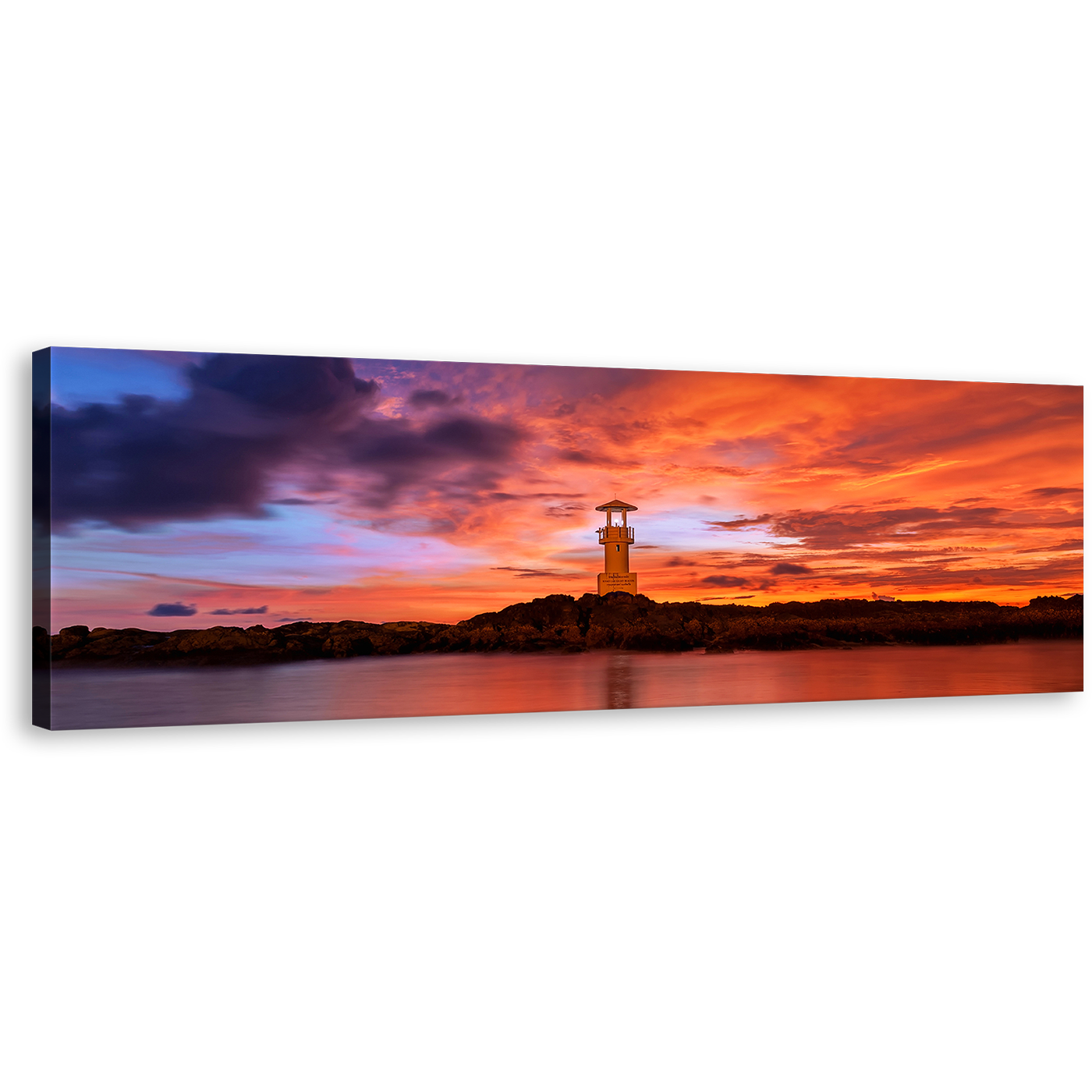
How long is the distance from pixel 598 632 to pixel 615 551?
2.56 feet

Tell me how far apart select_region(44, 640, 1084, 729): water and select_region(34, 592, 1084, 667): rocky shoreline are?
92 millimetres

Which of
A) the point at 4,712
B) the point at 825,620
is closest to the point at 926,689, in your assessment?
the point at 825,620

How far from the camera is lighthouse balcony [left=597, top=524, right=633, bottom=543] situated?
11.5 m

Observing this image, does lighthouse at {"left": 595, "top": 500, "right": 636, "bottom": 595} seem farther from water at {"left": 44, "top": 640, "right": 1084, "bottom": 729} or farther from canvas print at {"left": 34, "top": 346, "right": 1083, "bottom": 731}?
water at {"left": 44, "top": 640, "right": 1084, "bottom": 729}

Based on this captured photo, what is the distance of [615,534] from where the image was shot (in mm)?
11531

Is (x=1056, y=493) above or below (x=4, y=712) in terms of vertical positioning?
above

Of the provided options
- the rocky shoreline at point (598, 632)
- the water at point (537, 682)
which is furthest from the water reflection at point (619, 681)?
the rocky shoreline at point (598, 632)

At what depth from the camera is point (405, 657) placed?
35.7ft

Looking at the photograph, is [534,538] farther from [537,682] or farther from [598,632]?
[537,682]

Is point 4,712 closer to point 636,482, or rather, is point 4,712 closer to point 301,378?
point 301,378

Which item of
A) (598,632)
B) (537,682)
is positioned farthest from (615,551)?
(537,682)

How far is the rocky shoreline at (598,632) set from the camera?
9938mm

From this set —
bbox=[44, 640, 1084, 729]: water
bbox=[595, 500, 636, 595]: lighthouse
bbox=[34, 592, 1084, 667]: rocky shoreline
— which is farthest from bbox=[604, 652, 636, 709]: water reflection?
bbox=[595, 500, 636, 595]: lighthouse

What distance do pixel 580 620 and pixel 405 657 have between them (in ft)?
5.60
